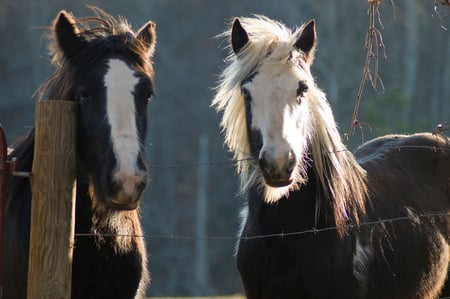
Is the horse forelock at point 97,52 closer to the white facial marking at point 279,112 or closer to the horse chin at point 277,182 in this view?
the white facial marking at point 279,112

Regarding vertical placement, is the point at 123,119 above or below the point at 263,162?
above

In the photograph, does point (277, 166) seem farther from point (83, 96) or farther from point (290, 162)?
point (83, 96)

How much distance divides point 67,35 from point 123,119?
27.9 inches

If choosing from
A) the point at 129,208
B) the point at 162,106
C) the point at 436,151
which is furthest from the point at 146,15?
the point at 129,208

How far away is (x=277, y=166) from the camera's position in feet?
14.0

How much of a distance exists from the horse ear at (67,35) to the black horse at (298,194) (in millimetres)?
A: 991

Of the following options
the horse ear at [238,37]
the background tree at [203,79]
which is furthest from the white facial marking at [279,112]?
the background tree at [203,79]

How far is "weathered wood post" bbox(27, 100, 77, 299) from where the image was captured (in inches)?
147

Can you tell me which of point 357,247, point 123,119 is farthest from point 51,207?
point 357,247

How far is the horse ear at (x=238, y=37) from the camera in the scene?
5.02 m

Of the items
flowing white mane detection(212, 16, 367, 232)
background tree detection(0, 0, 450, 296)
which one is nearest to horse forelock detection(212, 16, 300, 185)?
flowing white mane detection(212, 16, 367, 232)

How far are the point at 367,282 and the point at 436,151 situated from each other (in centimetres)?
167

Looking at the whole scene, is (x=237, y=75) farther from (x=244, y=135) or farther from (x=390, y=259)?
(x=390, y=259)

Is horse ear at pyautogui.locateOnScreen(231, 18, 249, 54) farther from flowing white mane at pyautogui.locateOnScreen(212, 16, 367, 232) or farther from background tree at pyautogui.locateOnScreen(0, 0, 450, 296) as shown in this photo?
background tree at pyautogui.locateOnScreen(0, 0, 450, 296)
